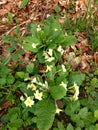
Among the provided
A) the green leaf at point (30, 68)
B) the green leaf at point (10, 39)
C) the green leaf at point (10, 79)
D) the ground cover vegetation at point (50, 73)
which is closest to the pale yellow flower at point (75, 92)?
the ground cover vegetation at point (50, 73)

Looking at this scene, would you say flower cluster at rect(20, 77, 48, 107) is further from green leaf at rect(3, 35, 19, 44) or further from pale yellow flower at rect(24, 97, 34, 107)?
green leaf at rect(3, 35, 19, 44)

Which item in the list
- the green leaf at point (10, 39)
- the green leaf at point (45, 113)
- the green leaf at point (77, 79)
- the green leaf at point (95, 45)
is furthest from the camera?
the green leaf at point (95, 45)

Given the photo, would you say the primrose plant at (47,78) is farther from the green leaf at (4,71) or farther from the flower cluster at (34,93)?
the green leaf at (4,71)

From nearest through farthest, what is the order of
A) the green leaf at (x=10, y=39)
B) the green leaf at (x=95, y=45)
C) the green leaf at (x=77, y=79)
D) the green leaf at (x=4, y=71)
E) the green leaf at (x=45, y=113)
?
the green leaf at (x=45, y=113) → the green leaf at (x=77, y=79) → the green leaf at (x=4, y=71) → the green leaf at (x=10, y=39) → the green leaf at (x=95, y=45)

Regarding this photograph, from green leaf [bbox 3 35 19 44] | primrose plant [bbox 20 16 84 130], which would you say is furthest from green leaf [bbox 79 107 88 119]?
green leaf [bbox 3 35 19 44]

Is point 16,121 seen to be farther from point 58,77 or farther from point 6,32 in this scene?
point 6,32

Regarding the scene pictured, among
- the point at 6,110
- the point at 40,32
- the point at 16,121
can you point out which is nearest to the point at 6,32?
the point at 40,32

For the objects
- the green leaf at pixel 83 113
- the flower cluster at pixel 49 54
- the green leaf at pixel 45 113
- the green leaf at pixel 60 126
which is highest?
the flower cluster at pixel 49 54

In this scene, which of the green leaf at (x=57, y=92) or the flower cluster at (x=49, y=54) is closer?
the green leaf at (x=57, y=92)

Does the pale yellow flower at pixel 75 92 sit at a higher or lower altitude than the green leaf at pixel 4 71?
lower
